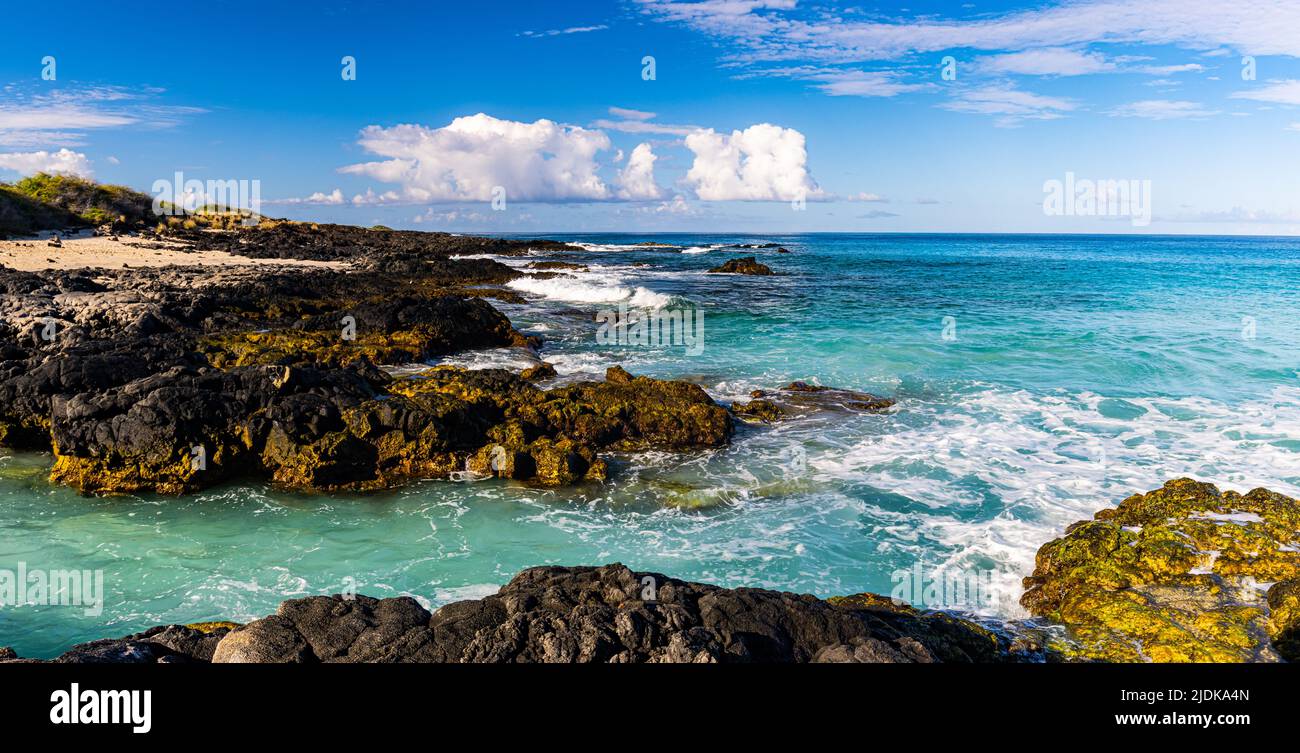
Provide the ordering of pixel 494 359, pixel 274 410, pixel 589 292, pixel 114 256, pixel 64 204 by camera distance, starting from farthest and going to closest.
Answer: pixel 64 204 < pixel 589 292 < pixel 114 256 < pixel 494 359 < pixel 274 410

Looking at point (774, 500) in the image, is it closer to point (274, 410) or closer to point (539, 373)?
point (274, 410)

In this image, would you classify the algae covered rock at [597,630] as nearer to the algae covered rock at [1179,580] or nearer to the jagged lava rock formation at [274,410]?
the algae covered rock at [1179,580]

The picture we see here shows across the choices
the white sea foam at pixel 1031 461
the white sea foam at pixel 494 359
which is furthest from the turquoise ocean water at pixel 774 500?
the white sea foam at pixel 494 359

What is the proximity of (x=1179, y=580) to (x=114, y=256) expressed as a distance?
47.9 m

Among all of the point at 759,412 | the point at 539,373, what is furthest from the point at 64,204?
the point at 759,412

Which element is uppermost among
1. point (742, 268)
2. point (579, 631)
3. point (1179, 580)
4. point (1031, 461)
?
point (742, 268)

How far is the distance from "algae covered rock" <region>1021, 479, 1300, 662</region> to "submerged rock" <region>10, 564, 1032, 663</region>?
7.47 ft

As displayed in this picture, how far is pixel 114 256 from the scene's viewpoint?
127 feet

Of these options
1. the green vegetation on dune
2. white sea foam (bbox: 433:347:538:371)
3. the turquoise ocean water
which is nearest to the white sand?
the green vegetation on dune

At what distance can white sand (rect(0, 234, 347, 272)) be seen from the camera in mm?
34125

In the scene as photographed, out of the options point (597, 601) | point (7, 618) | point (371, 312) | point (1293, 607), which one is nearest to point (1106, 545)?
point (1293, 607)

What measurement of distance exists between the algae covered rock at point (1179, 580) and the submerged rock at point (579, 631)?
2.28m

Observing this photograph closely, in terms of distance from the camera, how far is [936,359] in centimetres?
2356
